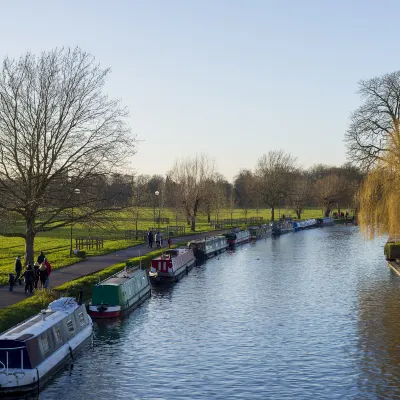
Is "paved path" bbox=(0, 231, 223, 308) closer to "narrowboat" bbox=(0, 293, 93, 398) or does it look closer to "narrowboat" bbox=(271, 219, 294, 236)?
"narrowboat" bbox=(0, 293, 93, 398)

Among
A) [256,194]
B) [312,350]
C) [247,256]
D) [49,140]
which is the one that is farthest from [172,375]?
[256,194]

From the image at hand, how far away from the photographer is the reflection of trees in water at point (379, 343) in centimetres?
2296

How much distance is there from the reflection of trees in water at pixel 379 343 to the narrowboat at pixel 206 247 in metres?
22.8

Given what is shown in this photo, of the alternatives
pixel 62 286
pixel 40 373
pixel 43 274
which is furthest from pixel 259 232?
pixel 40 373

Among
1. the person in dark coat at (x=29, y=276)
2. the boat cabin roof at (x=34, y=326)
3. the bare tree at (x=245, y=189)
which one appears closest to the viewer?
the boat cabin roof at (x=34, y=326)

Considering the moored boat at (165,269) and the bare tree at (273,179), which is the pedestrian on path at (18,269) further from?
the bare tree at (273,179)

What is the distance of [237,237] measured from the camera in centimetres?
8038

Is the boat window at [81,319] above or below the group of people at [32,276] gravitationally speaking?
below

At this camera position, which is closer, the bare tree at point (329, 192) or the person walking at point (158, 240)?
the person walking at point (158, 240)

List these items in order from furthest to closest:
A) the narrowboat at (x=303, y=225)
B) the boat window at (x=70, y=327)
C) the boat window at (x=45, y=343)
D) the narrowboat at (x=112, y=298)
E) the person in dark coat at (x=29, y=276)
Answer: the narrowboat at (x=303, y=225)
the person in dark coat at (x=29, y=276)
the narrowboat at (x=112, y=298)
the boat window at (x=70, y=327)
the boat window at (x=45, y=343)

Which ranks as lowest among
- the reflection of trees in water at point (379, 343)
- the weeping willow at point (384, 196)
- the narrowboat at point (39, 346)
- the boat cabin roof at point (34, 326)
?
the reflection of trees in water at point (379, 343)

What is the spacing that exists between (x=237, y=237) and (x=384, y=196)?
106ft

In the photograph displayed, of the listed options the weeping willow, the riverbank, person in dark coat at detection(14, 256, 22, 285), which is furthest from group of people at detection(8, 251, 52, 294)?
the weeping willow

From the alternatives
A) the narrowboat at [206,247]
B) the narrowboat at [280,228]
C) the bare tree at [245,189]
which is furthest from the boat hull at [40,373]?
the bare tree at [245,189]
